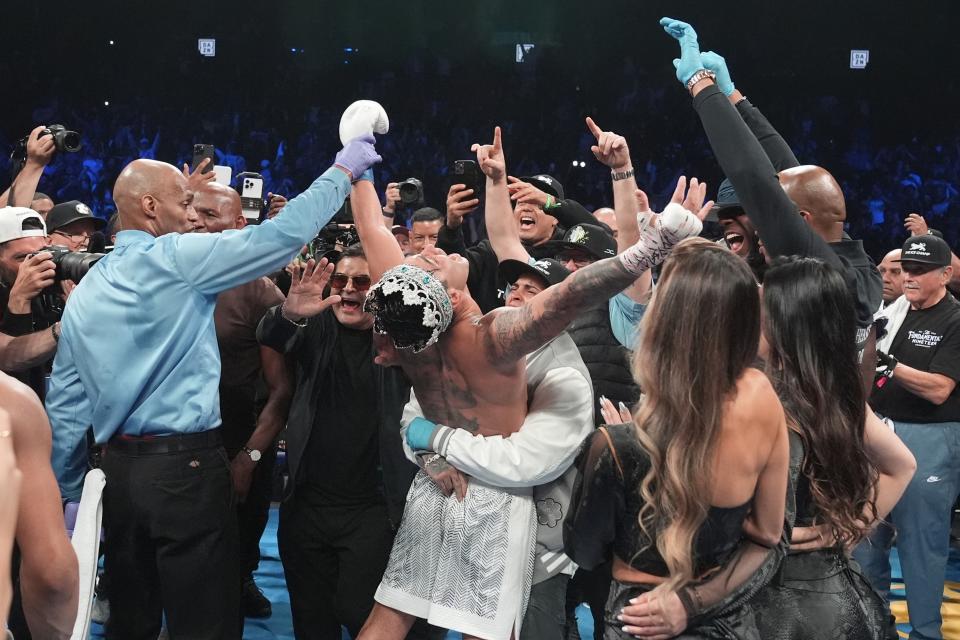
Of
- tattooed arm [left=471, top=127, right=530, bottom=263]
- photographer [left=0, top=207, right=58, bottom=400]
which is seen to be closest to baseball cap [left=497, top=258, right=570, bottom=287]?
tattooed arm [left=471, top=127, right=530, bottom=263]

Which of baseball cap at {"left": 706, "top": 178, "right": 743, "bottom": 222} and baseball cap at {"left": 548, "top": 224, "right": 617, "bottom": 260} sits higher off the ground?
baseball cap at {"left": 706, "top": 178, "right": 743, "bottom": 222}

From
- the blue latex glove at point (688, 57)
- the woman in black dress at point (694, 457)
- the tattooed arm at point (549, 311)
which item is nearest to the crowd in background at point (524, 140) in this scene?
the blue latex glove at point (688, 57)

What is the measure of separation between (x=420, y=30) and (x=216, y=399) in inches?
227

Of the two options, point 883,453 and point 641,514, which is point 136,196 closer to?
point 641,514

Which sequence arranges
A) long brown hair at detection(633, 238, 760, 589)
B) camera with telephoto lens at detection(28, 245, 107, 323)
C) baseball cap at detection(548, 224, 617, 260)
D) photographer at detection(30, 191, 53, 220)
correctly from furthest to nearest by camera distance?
photographer at detection(30, 191, 53, 220) < baseball cap at detection(548, 224, 617, 260) < camera with telephoto lens at detection(28, 245, 107, 323) < long brown hair at detection(633, 238, 760, 589)

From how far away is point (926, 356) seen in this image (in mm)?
4066

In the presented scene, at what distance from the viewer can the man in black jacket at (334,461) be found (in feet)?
9.83

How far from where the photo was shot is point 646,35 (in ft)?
25.3

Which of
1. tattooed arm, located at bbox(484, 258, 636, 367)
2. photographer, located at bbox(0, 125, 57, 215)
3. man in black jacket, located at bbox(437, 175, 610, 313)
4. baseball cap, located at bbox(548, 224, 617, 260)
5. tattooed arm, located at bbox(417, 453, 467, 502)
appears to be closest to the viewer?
tattooed arm, located at bbox(484, 258, 636, 367)

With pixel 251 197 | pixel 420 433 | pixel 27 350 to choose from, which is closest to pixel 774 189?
pixel 420 433

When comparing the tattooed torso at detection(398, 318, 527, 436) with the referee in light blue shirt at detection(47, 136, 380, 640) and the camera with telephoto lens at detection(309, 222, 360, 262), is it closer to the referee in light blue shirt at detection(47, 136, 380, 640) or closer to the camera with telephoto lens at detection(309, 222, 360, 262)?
the referee in light blue shirt at detection(47, 136, 380, 640)

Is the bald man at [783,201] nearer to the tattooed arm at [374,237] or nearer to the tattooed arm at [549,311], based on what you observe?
the tattooed arm at [549,311]

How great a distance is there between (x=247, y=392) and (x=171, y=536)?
0.99 meters

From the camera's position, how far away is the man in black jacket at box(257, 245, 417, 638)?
2996 mm
